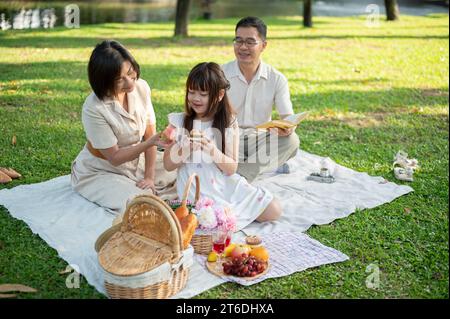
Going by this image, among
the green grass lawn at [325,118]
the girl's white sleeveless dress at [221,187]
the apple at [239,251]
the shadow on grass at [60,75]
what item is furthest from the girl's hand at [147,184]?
the shadow on grass at [60,75]

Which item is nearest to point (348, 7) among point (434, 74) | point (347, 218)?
point (434, 74)

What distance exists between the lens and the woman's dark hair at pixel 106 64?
4793 millimetres

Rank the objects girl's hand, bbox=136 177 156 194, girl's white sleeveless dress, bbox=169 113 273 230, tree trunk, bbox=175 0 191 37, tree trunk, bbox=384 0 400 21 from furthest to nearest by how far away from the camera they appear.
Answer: tree trunk, bbox=384 0 400 21
tree trunk, bbox=175 0 191 37
girl's hand, bbox=136 177 156 194
girl's white sleeveless dress, bbox=169 113 273 230

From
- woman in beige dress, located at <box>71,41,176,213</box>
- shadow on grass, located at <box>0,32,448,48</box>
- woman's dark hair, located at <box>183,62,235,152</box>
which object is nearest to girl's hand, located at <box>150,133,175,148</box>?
woman in beige dress, located at <box>71,41,176,213</box>

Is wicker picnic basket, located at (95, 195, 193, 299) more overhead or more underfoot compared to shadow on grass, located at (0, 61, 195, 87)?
more underfoot

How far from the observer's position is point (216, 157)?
497 centimetres

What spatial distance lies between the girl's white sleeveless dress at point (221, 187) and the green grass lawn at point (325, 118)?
574 mm

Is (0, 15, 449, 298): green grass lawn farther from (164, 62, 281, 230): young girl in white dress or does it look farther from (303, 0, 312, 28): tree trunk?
(303, 0, 312, 28): tree trunk

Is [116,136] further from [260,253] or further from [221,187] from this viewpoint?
[260,253]

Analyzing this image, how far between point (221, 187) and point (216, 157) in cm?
31

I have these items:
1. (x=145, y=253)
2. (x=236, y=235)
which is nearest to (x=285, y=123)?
(x=236, y=235)

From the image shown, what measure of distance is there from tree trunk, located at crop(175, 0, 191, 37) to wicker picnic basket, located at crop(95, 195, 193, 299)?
38.2ft

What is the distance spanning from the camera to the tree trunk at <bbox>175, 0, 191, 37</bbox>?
14941 mm

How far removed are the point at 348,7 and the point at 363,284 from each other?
25.8 meters
